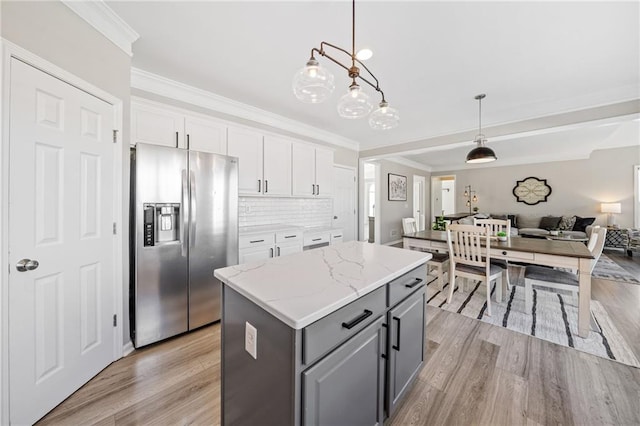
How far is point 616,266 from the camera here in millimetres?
4418

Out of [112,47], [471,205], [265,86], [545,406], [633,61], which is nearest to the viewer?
[545,406]

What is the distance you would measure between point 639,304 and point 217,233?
16.0 feet

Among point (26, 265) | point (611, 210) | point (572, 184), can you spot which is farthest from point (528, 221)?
point (26, 265)

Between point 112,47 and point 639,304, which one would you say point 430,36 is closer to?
point 112,47

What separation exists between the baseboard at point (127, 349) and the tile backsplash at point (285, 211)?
172cm

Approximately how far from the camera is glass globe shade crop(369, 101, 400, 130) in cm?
179

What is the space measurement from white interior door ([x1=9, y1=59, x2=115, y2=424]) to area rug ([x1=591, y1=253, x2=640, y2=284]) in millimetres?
6334

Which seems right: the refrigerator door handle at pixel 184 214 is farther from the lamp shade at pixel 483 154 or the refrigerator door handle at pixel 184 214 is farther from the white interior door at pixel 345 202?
the lamp shade at pixel 483 154

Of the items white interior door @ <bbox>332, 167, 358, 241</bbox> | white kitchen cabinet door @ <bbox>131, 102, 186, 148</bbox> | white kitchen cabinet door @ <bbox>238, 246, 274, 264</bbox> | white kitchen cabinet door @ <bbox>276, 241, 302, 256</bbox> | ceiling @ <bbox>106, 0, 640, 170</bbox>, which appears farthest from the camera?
white interior door @ <bbox>332, 167, 358, 241</bbox>

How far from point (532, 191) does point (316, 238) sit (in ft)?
22.9

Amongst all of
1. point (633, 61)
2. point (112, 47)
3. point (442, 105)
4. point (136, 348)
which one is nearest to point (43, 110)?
point (112, 47)

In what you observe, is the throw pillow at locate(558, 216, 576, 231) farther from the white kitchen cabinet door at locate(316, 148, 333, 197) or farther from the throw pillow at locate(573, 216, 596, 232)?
the white kitchen cabinet door at locate(316, 148, 333, 197)

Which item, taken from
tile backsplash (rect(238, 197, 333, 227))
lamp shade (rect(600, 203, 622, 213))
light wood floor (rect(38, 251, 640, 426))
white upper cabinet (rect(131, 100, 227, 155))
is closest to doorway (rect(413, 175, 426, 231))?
lamp shade (rect(600, 203, 622, 213))

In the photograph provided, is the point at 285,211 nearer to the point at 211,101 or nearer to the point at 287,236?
the point at 287,236
